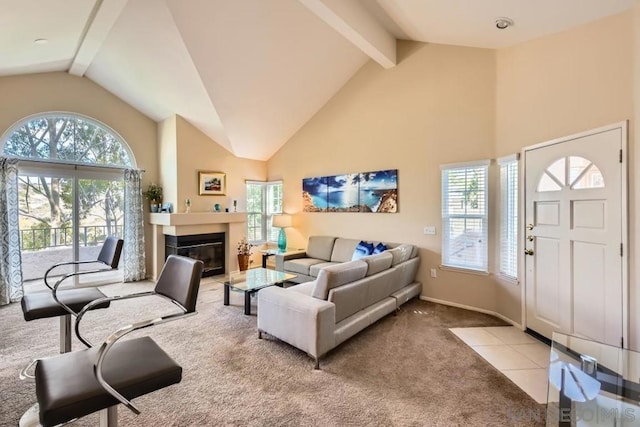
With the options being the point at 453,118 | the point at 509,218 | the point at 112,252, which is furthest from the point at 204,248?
the point at 509,218

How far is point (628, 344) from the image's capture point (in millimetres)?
2420

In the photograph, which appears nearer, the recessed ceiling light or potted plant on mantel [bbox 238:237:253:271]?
the recessed ceiling light

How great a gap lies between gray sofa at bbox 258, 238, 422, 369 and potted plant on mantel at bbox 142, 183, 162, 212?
373cm

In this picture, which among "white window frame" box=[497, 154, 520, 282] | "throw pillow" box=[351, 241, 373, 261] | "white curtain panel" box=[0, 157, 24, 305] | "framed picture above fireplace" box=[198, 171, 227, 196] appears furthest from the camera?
"framed picture above fireplace" box=[198, 171, 227, 196]

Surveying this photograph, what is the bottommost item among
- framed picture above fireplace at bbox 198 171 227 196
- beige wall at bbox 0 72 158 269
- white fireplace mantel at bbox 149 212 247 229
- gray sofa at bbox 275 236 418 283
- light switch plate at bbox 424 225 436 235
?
gray sofa at bbox 275 236 418 283

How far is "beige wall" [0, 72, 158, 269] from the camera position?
4.38 metres

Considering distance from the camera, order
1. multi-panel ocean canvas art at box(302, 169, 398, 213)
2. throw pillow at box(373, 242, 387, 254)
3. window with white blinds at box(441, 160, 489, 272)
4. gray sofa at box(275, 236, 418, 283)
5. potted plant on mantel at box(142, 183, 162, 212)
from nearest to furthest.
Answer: window with white blinds at box(441, 160, 489, 272), throw pillow at box(373, 242, 387, 254), multi-panel ocean canvas art at box(302, 169, 398, 213), gray sofa at box(275, 236, 418, 283), potted plant on mantel at box(142, 183, 162, 212)

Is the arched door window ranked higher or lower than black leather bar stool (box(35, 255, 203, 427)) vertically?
higher

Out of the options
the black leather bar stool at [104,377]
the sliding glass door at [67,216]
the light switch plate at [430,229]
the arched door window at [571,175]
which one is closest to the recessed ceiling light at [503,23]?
the arched door window at [571,175]

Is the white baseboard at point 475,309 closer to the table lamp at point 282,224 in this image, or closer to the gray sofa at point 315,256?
the gray sofa at point 315,256

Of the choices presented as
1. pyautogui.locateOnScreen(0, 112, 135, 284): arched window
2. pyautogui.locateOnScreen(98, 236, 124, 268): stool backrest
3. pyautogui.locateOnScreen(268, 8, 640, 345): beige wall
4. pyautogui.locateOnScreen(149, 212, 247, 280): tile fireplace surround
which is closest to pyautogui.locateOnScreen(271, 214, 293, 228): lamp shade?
pyautogui.locateOnScreen(268, 8, 640, 345): beige wall

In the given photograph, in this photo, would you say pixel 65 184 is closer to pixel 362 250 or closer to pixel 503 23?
pixel 362 250

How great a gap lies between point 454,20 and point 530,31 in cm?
76

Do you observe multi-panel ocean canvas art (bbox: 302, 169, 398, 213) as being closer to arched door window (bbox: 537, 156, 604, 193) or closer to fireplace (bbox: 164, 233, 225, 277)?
fireplace (bbox: 164, 233, 225, 277)
